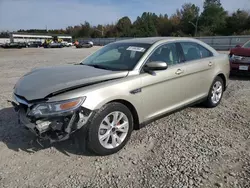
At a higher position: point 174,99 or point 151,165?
point 174,99

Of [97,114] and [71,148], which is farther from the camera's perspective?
[71,148]

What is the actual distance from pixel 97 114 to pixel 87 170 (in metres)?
0.68

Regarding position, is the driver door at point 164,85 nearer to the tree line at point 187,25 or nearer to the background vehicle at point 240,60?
the background vehicle at point 240,60

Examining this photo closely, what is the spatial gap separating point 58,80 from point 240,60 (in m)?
6.40

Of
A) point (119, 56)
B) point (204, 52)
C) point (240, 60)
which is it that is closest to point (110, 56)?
point (119, 56)

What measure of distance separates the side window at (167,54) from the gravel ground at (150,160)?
3.64 feet

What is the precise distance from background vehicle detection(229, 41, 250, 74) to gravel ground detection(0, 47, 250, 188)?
12.4ft

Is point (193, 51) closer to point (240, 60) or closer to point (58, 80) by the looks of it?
point (58, 80)

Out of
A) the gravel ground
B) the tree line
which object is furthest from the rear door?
the tree line

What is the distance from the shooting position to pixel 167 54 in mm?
3709

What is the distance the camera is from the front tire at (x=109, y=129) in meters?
2.74

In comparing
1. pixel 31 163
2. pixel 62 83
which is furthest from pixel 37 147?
pixel 62 83

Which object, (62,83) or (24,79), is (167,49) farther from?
(24,79)

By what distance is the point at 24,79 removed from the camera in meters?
3.29
